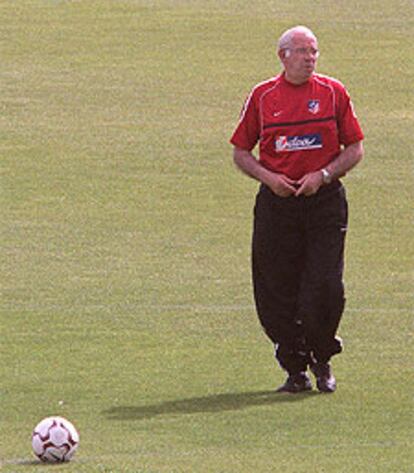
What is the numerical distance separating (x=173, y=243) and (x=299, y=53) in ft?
20.8

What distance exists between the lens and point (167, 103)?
25.5 m

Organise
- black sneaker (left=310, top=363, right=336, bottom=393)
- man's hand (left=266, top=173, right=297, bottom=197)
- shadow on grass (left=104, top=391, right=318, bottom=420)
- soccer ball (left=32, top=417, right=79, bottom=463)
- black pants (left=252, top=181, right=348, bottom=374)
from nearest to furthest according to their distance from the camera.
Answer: soccer ball (left=32, top=417, right=79, bottom=463)
shadow on grass (left=104, top=391, right=318, bottom=420)
man's hand (left=266, top=173, right=297, bottom=197)
black pants (left=252, top=181, right=348, bottom=374)
black sneaker (left=310, top=363, right=336, bottom=393)

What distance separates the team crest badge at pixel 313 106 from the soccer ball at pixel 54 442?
2796mm

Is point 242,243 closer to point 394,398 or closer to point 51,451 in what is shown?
point 394,398

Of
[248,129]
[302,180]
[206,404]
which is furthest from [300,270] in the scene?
[206,404]

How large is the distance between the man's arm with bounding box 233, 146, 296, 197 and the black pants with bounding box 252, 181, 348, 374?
0.14 meters

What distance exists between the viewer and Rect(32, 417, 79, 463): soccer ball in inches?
458

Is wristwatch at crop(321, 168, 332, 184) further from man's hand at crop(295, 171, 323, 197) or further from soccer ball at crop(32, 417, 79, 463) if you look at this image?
soccer ball at crop(32, 417, 79, 463)

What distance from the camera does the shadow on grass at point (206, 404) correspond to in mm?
13125

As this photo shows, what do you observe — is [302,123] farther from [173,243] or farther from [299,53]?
[173,243]

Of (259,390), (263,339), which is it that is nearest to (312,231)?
(259,390)

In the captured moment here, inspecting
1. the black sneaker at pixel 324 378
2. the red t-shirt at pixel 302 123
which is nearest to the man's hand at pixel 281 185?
the red t-shirt at pixel 302 123

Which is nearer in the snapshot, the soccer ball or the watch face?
the soccer ball

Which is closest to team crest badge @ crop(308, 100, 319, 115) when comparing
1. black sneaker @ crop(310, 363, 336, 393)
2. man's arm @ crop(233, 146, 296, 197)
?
man's arm @ crop(233, 146, 296, 197)
